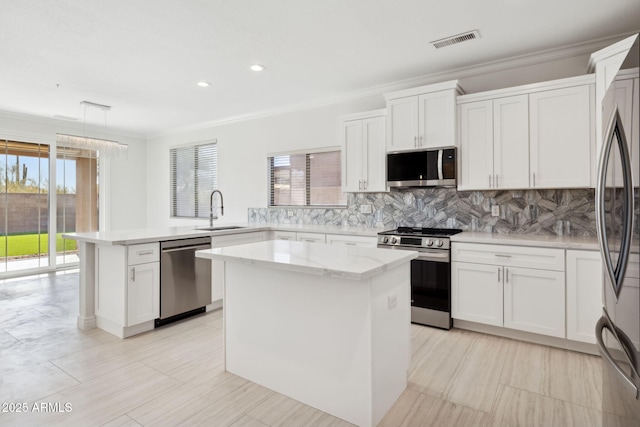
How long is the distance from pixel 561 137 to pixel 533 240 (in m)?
0.95

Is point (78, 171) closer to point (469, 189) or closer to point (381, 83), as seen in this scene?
point (381, 83)

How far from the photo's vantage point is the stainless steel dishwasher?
3.39 m

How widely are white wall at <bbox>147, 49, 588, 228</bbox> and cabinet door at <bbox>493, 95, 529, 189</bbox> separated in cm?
47

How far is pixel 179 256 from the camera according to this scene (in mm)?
3494

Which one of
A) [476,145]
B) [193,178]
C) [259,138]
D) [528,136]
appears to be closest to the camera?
[528,136]

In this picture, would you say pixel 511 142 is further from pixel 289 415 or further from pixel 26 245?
pixel 26 245

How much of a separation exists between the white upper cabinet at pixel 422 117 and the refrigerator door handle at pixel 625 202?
7.43ft

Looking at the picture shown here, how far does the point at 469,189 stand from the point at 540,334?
4.73 feet


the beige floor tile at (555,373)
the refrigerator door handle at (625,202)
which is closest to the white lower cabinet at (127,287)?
the beige floor tile at (555,373)

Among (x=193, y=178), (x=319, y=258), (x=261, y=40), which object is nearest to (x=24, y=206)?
(x=193, y=178)

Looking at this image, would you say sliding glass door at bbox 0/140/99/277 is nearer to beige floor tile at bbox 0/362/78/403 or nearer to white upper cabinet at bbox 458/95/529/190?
beige floor tile at bbox 0/362/78/403

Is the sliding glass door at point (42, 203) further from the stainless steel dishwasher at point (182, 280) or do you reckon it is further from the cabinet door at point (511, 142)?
the cabinet door at point (511, 142)

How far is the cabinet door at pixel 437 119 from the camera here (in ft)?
11.4

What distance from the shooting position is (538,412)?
2.03 meters
